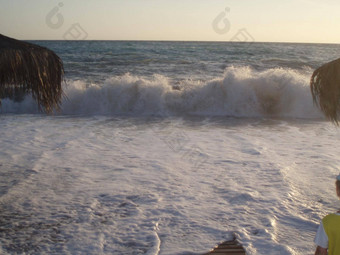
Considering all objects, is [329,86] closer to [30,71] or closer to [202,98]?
[30,71]

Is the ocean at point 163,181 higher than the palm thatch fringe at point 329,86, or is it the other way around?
the palm thatch fringe at point 329,86

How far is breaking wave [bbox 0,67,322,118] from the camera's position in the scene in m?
12.1

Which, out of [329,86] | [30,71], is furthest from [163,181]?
[329,86]

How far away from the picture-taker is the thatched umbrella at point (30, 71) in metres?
3.88

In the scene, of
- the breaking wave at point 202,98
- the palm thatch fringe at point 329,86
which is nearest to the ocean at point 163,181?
the breaking wave at point 202,98

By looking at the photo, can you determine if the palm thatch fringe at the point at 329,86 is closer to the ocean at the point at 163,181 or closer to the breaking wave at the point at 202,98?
the ocean at the point at 163,181

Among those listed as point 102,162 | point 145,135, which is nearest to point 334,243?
point 102,162

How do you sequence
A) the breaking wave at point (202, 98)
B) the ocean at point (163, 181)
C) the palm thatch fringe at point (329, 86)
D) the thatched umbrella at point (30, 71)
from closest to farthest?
the palm thatch fringe at point (329, 86) < the ocean at point (163, 181) < the thatched umbrella at point (30, 71) < the breaking wave at point (202, 98)

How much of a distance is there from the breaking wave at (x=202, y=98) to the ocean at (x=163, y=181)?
10.7 inches

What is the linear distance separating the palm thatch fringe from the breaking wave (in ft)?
27.9

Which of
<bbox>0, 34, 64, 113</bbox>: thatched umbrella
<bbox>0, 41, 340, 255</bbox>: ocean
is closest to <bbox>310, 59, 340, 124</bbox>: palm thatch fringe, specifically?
<bbox>0, 41, 340, 255</bbox>: ocean

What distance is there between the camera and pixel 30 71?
13.3 ft

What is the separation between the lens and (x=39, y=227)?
3857mm

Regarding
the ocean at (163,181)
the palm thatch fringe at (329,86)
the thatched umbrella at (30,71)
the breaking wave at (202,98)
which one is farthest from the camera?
the breaking wave at (202,98)
